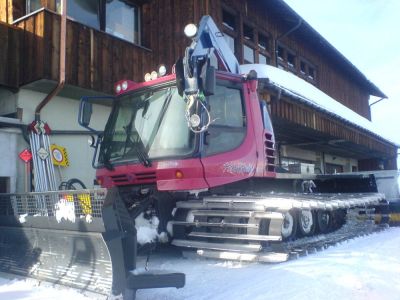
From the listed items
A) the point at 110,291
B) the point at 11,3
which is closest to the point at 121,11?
the point at 11,3

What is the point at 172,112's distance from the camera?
5.44 m

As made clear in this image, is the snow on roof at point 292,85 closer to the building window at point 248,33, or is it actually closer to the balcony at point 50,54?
the building window at point 248,33

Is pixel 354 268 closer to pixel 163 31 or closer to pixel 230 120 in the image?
pixel 230 120

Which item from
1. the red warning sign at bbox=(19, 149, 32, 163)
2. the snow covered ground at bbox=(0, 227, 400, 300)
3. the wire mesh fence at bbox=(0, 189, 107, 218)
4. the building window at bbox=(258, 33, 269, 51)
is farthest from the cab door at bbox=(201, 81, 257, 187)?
the building window at bbox=(258, 33, 269, 51)

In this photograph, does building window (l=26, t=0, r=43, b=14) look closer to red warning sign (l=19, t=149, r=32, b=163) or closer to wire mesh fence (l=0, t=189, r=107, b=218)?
red warning sign (l=19, t=149, r=32, b=163)

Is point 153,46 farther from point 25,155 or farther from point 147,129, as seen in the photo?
point 147,129

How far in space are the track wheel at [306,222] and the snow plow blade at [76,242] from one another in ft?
10.5

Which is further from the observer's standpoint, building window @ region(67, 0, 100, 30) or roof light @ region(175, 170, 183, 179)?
building window @ region(67, 0, 100, 30)

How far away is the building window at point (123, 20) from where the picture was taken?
30.9 feet

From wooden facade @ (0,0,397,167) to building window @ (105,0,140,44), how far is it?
179mm

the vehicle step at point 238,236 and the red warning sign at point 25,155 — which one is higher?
the red warning sign at point 25,155

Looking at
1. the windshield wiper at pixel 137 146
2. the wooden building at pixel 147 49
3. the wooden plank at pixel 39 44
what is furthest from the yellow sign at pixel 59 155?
the windshield wiper at pixel 137 146

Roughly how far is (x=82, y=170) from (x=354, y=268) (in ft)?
19.3

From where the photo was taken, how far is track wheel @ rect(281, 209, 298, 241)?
5781 millimetres
